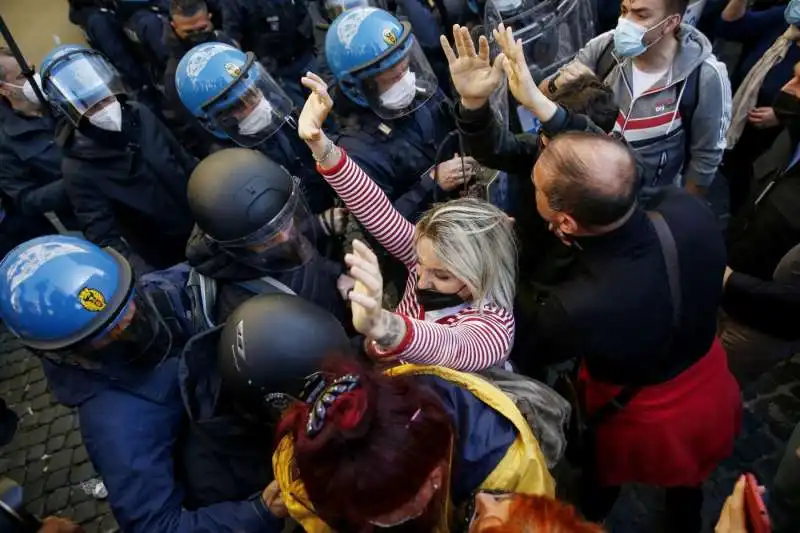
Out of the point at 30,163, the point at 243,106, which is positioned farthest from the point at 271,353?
the point at 30,163

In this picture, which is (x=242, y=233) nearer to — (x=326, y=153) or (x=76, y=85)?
(x=326, y=153)

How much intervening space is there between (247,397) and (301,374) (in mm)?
200

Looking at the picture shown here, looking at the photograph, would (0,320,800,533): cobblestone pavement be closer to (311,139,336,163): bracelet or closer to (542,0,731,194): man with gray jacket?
(542,0,731,194): man with gray jacket

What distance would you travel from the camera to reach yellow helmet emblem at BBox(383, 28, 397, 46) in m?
2.91

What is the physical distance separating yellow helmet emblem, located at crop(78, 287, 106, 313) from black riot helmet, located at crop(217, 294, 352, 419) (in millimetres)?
405

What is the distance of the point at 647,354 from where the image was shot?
1.87 m

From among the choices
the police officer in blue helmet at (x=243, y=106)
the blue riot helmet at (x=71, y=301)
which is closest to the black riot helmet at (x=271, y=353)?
the blue riot helmet at (x=71, y=301)

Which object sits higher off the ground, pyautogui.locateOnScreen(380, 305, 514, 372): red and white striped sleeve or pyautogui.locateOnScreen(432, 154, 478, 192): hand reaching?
pyautogui.locateOnScreen(380, 305, 514, 372): red and white striped sleeve

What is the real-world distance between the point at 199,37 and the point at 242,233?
113 inches

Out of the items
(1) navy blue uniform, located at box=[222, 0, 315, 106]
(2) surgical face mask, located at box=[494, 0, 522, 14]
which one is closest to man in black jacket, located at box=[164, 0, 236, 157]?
(1) navy blue uniform, located at box=[222, 0, 315, 106]

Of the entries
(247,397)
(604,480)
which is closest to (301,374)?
(247,397)

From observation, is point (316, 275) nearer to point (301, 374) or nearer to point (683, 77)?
point (301, 374)

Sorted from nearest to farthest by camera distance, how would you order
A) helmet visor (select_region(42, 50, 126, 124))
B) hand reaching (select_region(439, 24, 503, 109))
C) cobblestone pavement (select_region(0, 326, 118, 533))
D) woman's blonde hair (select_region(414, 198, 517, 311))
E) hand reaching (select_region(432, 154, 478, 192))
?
woman's blonde hair (select_region(414, 198, 517, 311)), hand reaching (select_region(439, 24, 503, 109)), hand reaching (select_region(432, 154, 478, 192)), helmet visor (select_region(42, 50, 126, 124)), cobblestone pavement (select_region(0, 326, 118, 533))

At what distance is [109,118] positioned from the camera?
3.05 meters
